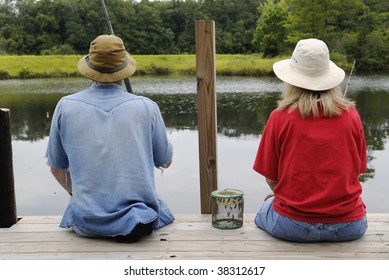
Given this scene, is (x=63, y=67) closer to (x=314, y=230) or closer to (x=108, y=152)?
(x=108, y=152)

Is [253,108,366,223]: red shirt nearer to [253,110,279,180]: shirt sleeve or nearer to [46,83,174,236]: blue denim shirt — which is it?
[253,110,279,180]: shirt sleeve

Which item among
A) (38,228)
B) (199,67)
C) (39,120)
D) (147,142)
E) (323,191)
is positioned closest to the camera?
(323,191)

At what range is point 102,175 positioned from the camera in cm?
247

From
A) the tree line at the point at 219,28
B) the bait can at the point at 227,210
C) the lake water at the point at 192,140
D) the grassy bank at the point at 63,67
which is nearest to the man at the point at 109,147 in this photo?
the bait can at the point at 227,210

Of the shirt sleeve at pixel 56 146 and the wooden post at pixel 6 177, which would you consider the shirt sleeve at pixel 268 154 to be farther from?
the wooden post at pixel 6 177

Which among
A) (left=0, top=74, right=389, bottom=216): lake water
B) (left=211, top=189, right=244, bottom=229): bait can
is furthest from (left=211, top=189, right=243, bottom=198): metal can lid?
(left=0, top=74, right=389, bottom=216): lake water

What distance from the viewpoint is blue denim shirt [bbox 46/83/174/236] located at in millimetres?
2453

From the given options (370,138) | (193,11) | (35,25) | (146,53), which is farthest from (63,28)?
(370,138)

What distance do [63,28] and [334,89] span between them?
70.8ft

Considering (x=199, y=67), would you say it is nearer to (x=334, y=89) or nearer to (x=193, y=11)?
(x=334, y=89)

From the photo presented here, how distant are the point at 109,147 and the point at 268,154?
0.71 meters

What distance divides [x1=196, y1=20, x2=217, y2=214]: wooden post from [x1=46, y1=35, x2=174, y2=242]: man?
532mm

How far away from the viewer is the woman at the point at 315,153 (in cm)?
234

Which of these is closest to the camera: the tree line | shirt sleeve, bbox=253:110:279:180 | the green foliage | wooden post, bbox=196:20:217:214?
shirt sleeve, bbox=253:110:279:180
